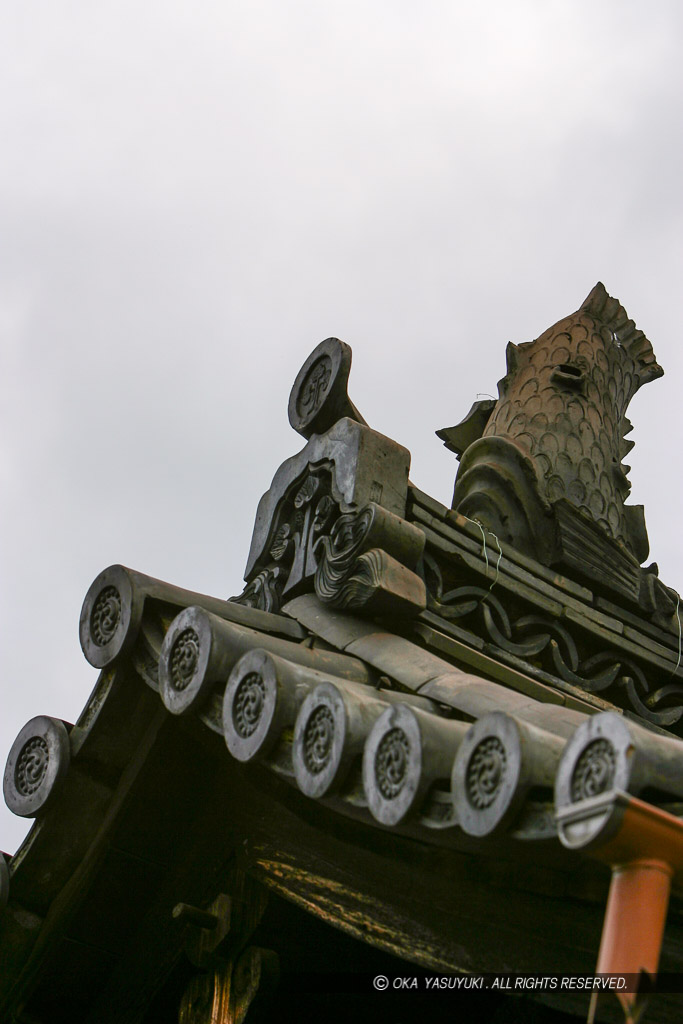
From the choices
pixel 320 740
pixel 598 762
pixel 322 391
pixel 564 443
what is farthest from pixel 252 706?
pixel 564 443

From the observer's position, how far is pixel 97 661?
4.20m

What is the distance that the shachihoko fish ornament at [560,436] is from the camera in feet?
18.9

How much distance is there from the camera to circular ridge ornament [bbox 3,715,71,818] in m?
4.26

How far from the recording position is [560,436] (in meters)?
6.40

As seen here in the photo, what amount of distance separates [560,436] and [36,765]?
3334mm

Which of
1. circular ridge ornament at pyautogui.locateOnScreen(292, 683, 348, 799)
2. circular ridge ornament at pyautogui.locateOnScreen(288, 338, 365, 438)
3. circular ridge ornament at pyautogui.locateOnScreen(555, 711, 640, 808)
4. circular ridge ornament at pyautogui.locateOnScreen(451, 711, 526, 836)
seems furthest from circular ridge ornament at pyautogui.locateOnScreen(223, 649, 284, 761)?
circular ridge ornament at pyautogui.locateOnScreen(288, 338, 365, 438)

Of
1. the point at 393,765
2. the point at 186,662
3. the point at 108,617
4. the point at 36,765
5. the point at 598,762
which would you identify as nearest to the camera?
the point at 598,762

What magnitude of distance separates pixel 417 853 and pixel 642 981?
138 centimetres

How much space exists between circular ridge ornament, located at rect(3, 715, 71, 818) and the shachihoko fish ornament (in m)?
2.31

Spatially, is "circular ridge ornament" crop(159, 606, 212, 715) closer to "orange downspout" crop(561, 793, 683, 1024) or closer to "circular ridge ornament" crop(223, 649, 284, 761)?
"circular ridge ornament" crop(223, 649, 284, 761)

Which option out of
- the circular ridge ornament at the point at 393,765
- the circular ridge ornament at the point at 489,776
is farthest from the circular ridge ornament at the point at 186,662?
the circular ridge ornament at the point at 489,776

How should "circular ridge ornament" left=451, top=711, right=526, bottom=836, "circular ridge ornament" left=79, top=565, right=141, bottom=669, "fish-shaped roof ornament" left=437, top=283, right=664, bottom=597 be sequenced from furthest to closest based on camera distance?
"fish-shaped roof ornament" left=437, top=283, right=664, bottom=597
"circular ridge ornament" left=79, top=565, right=141, bottom=669
"circular ridge ornament" left=451, top=711, right=526, bottom=836

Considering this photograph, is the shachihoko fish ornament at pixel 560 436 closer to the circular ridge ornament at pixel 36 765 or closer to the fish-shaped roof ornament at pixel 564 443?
the fish-shaped roof ornament at pixel 564 443

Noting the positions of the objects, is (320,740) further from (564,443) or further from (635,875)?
(564,443)
